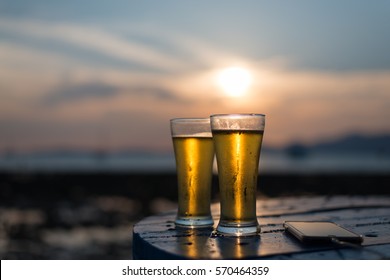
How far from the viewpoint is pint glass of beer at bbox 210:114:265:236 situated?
1.77m

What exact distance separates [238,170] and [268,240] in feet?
0.85

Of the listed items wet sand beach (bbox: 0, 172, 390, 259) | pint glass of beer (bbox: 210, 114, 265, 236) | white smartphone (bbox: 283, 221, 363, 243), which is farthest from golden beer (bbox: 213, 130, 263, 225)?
wet sand beach (bbox: 0, 172, 390, 259)

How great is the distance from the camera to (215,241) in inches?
65.3

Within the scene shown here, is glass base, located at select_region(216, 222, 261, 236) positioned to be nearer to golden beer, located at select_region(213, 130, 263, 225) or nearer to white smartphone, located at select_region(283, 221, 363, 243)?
golden beer, located at select_region(213, 130, 263, 225)

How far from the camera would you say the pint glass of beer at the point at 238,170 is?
1.77 metres

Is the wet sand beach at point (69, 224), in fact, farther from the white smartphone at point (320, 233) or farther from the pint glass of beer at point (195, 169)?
the white smartphone at point (320, 233)

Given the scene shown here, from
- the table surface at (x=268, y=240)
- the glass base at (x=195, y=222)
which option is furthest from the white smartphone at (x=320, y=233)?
the glass base at (x=195, y=222)

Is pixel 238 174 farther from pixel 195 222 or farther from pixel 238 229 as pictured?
pixel 195 222

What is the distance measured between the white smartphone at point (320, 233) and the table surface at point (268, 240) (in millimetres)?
21

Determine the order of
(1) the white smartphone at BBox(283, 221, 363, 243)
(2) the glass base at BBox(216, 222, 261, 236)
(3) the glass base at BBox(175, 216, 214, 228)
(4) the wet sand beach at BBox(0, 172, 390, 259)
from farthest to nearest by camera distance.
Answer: (4) the wet sand beach at BBox(0, 172, 390, 259), (3) the glass base at BBox(175, 216, 214, 228), (2) the glass base at BBox(216, 222, 261, 236), (1) the white smartphone at BBox(283, 221, 363, 243)

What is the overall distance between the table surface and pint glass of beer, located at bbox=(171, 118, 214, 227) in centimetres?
9
